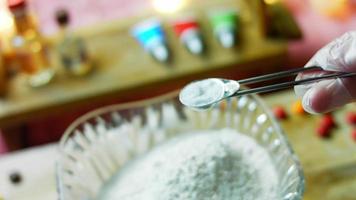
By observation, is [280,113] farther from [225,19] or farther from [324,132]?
[225,19]

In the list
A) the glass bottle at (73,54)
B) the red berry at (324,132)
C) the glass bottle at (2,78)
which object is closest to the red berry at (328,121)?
the red berry at (324,132)

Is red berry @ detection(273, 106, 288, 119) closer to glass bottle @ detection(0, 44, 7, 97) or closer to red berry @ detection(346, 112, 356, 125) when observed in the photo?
red berry @ detection(346, 112, 356, 125)

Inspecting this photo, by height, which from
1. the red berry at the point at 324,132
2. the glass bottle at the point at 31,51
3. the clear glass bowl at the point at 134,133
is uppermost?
the glass bottle at the point at 31,51

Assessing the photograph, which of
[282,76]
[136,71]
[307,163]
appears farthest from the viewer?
[136,71]

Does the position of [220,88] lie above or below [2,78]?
below

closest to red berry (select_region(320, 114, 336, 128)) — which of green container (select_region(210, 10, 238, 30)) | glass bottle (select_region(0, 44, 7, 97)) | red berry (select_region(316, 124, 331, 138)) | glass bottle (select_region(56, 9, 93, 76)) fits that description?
red berry (select_region(316, 124, 331, 138))

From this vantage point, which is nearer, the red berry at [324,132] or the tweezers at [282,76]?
the tweezers at [282,76]

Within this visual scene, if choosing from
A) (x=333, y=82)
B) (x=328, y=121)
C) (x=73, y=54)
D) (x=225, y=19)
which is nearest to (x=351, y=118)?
(x=328, y=121)

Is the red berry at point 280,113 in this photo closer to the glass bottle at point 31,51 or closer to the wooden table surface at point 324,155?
the wooden table surface at point 324,155
